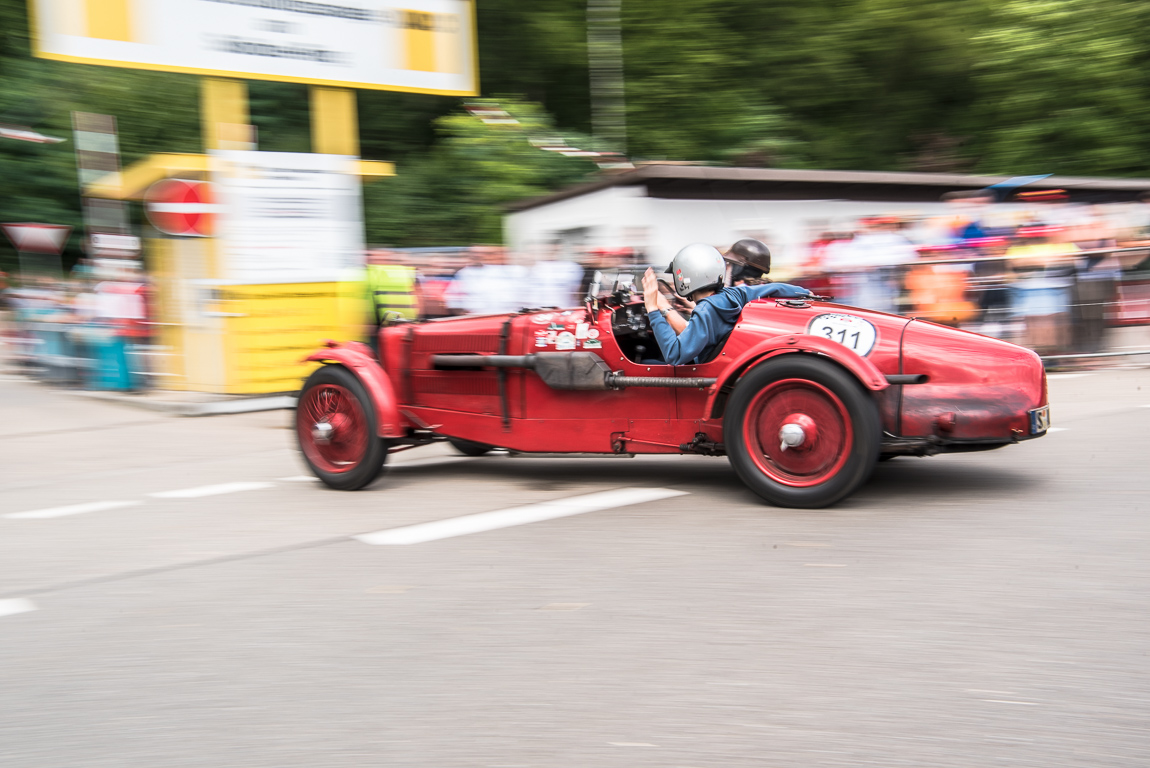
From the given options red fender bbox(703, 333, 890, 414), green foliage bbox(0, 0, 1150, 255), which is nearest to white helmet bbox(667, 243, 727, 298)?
red fender bbox(703, 333, 890, 414)

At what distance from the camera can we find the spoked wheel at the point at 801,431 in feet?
17.1

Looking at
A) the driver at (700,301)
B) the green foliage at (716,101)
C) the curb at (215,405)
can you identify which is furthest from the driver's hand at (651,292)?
the green foliage at (716,101)

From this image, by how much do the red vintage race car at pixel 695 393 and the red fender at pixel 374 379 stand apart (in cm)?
1

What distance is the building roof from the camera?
14.8m

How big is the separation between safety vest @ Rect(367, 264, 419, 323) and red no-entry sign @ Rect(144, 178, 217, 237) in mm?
2702

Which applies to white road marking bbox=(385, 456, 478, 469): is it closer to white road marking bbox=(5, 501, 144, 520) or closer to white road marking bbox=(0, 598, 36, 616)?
white road marking bbox=(5, 501, 144, 520)

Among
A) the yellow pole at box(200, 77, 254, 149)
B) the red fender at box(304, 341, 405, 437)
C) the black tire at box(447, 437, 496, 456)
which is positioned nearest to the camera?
the red fender at box(304, 341, 405, 437)

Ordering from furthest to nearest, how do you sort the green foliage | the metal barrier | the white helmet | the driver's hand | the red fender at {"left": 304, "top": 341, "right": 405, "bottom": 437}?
the green foliage, the metal barrier, the red fender at {"left": 304, "top": 341, "right": 405, "bottom": 437}, the white helmet, the driver's hand

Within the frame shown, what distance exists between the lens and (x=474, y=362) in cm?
645

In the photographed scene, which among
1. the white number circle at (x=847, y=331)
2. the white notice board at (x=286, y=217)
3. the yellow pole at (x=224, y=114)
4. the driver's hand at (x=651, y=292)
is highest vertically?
the yellow pole at (x=224, y=114)

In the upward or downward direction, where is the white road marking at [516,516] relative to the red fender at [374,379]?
downward

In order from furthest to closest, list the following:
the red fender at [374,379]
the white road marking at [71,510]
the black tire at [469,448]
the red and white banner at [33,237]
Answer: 1. the red and white banner at [33,237]
2. the black tire at [469,448]
3. the red fender at [374,379]
4. the white road marking at [71,510]

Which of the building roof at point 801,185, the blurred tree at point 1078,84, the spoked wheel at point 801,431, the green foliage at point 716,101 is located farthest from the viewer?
the blurred tree at point 1078,84

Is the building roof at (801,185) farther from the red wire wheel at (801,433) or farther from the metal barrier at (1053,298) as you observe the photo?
the red wire wheel at (801,433)
